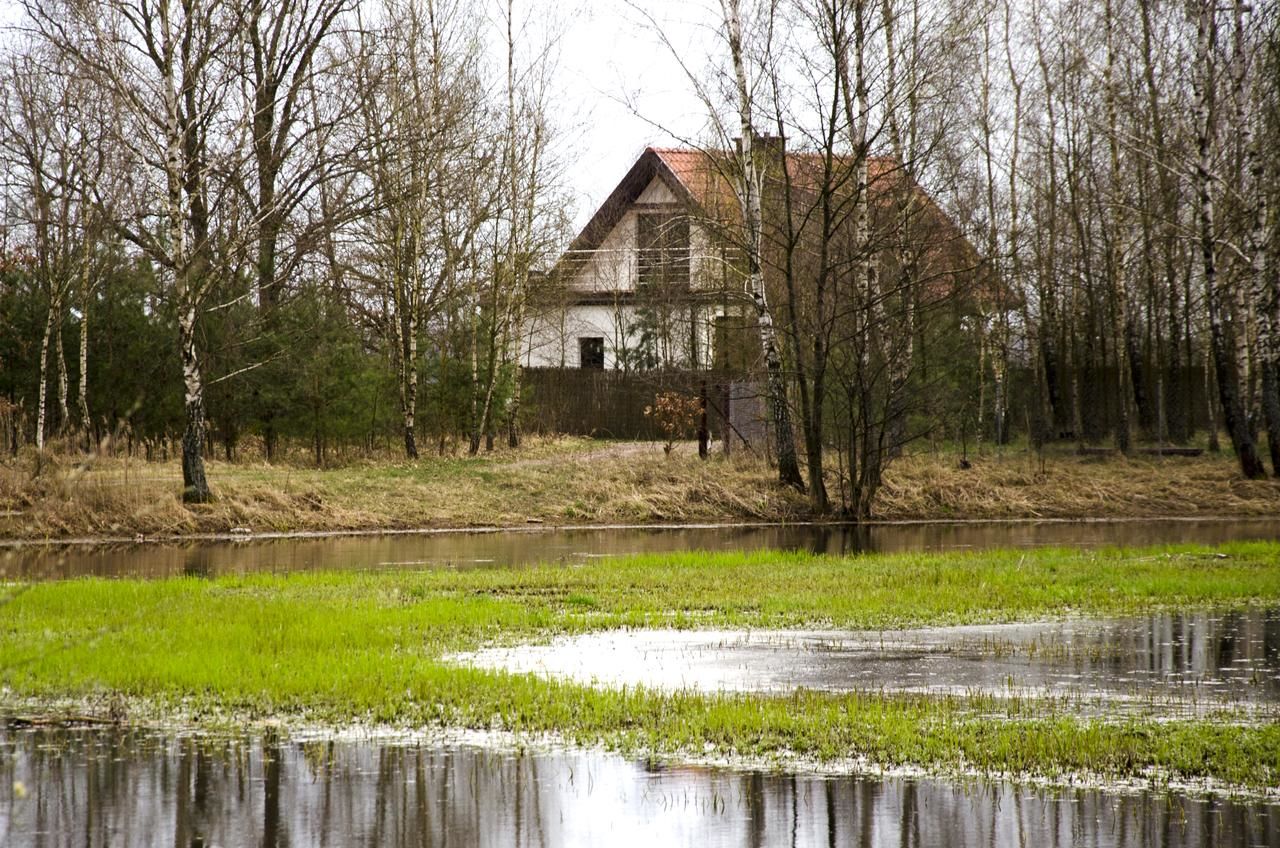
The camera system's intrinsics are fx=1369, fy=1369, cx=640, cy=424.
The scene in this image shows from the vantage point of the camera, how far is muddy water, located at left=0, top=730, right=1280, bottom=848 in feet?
19.4

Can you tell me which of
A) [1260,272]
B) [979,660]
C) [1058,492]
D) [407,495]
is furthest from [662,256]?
[979,660]

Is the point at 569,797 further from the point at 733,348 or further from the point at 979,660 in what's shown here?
the point at 733,348

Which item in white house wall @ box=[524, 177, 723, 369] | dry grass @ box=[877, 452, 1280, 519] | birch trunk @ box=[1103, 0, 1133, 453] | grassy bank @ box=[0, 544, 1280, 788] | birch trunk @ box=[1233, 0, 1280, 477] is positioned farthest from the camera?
white house wall @ box=[524, 177, 723, 369]

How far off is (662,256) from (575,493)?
19.8 m

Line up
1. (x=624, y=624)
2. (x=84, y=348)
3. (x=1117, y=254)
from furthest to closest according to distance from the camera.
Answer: (x=1117, y=254) → (x=84, y=348) → (x=624, y=624)

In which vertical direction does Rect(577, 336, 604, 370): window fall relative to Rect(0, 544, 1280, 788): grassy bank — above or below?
above

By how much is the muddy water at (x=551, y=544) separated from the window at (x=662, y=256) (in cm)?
1996

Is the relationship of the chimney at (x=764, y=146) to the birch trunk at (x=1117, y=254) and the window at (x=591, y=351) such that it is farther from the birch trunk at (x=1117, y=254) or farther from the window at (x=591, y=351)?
the window at (x=591, y=351)

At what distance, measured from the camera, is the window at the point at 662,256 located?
145 feet

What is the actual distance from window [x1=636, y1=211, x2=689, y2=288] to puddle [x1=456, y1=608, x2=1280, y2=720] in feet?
104

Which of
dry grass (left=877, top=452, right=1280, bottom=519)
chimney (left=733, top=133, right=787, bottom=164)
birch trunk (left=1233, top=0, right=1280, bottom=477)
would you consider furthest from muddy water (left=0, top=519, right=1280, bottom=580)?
chimney (left=733, top=133, right=787, bottom=164)

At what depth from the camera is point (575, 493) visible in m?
26.9

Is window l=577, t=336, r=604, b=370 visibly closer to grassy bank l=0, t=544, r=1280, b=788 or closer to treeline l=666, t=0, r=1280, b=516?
treeline l=666, t=0, r=1280, b=516

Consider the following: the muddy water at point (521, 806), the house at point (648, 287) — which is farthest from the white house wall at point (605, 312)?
the muddy water at point (521, 806)
